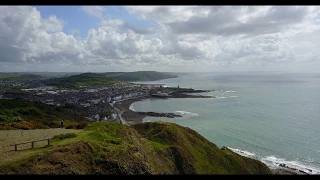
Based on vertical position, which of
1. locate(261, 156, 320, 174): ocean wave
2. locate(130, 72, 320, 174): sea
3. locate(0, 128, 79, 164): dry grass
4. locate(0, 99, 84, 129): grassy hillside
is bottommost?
locate(261, 156, 320, 174): ocean wave

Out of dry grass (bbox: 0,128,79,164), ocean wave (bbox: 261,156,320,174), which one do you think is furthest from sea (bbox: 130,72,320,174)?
dry grass (bbox: 0,128,79,164)

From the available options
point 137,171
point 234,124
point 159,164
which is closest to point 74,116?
point 234,124

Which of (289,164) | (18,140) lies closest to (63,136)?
(18,140)

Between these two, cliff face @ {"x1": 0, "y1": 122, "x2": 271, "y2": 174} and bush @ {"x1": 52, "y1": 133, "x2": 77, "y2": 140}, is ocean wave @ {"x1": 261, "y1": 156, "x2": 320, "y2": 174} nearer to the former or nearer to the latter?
cliff face @ {"x1": 0, "y1": 122, "x2": 271, "y2": 174}

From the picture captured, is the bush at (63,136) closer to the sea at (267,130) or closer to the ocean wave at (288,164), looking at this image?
the ocean wave at (288,164)
